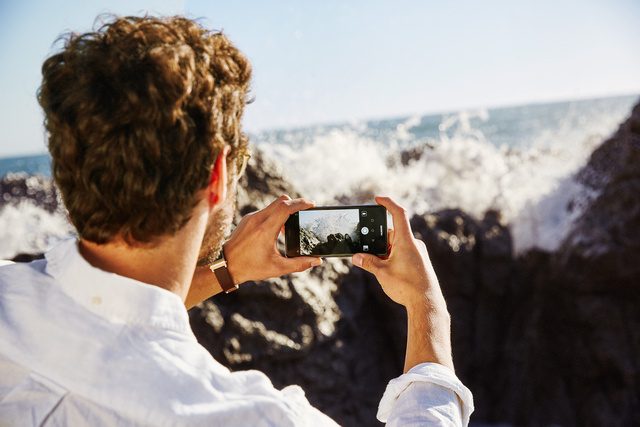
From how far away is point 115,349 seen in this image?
0.71 m

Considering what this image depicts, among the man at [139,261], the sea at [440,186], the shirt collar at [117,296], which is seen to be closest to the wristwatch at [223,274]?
→ the man at [139,261]

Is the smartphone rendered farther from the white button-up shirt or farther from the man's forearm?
the white button-up shirt

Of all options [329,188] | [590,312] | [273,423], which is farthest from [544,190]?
[273,423]

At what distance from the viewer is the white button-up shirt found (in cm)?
69

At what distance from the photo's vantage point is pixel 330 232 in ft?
4.90

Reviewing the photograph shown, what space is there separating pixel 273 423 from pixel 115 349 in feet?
0.88

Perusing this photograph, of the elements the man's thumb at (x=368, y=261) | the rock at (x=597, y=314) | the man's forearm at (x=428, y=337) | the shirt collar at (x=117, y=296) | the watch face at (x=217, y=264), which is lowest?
the rock at (x=597, y=314)

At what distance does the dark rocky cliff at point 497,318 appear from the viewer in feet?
8.01

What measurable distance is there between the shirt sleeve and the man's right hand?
6 cm

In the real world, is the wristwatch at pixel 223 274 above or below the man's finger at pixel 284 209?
below

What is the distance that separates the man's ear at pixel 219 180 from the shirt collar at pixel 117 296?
23 centimetres

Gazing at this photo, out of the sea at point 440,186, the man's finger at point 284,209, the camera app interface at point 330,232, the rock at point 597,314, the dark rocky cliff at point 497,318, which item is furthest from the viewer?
the sea at point 440,186

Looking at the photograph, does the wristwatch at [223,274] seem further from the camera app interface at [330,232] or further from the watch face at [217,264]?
the camera app interface at [330,232]

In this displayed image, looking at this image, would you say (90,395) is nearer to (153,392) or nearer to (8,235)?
(153,392)
